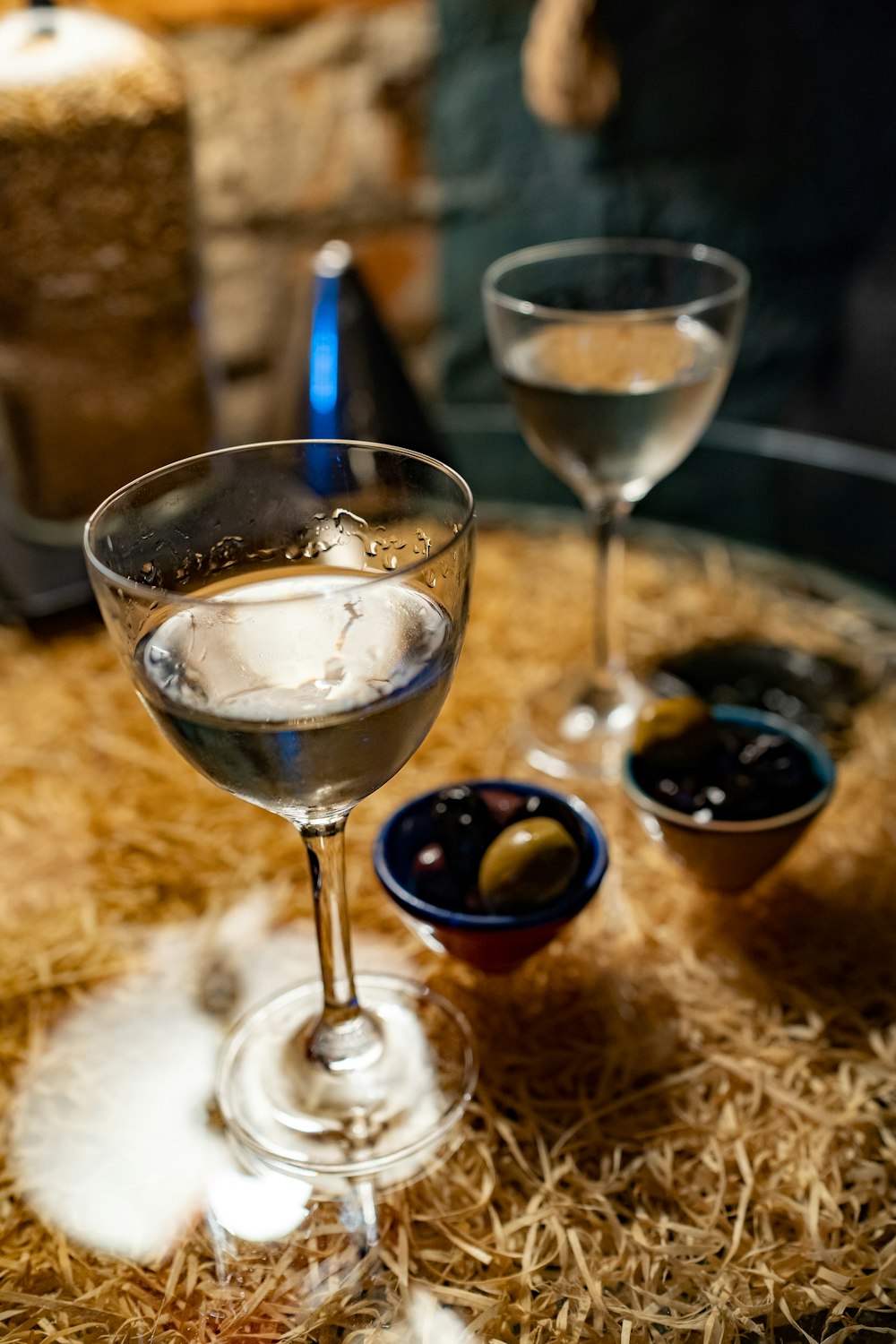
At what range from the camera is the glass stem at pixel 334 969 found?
0.62 metres

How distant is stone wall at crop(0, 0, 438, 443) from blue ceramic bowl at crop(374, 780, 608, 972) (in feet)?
2.69

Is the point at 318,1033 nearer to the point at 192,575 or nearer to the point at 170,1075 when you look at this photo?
the point at 170,1075

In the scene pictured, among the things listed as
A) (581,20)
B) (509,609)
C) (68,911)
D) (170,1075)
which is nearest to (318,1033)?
(170,1075)

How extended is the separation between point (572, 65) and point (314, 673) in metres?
0.79

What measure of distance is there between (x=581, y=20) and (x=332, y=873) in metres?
0.81

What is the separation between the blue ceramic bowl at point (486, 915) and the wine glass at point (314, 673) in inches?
1.8

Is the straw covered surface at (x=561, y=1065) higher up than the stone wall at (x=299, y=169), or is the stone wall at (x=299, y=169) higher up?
the stone wall at (x=299, y=169)

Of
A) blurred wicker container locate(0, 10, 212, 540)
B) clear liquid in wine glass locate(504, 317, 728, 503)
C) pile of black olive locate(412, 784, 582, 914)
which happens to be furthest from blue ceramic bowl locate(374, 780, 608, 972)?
blurred wicker container locate(0, 10, 212, 540)

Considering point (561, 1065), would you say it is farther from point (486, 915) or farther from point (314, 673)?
point (314, 673)

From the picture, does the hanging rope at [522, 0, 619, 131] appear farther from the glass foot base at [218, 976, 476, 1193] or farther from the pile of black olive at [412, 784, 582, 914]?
the glass foot base at [218, 976, 476, 1193]

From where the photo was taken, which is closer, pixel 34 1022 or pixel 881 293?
pixel 34 1022

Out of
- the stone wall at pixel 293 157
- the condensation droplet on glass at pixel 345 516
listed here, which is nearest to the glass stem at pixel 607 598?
the condensation droplet on glass at pixel 345 516

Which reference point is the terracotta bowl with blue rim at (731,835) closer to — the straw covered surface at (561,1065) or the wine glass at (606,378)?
the straw covered surface at (561,1065)

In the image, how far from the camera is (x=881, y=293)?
5.17 ft
